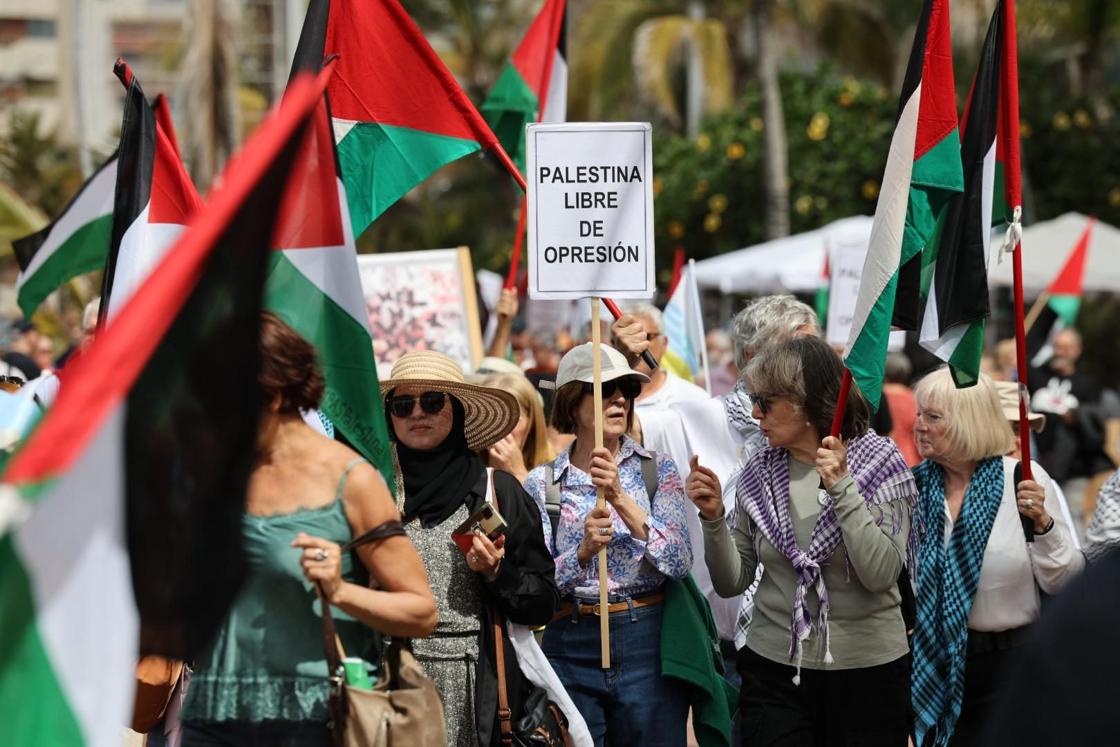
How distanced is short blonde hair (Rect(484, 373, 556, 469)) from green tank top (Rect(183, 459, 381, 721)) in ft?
10.1

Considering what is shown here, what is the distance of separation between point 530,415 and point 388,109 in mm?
1349

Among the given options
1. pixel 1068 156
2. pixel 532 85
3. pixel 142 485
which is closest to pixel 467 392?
pixel 142 485

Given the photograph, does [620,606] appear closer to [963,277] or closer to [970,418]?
[970,418]

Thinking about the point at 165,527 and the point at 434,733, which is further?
the point at 434,733

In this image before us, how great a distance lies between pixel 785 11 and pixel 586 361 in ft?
74.6

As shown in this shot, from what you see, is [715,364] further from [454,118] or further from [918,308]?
[918,308]

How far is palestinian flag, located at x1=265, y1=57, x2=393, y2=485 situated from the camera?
379cm

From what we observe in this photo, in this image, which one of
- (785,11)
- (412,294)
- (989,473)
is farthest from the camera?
(785,11)

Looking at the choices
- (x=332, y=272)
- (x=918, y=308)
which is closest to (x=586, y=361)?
(x=918, y=308)

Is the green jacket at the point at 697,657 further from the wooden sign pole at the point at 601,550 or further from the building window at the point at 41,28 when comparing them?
the building window at the point at 41,28

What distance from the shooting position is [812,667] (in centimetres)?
507

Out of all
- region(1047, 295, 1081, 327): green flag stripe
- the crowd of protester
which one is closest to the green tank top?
the crowd of protester

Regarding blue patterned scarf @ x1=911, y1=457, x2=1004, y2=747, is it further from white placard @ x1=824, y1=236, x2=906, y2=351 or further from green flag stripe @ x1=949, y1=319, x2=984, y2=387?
white placard @ x1=824, y1=236, x2=906, y2=351

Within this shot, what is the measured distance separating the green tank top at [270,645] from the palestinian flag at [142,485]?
22.3 inches
